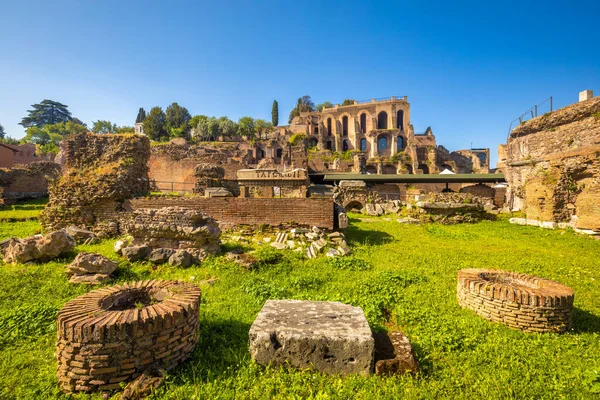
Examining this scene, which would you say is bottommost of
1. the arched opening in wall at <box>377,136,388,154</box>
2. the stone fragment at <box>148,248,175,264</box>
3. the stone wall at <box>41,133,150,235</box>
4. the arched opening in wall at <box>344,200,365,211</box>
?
the stone fragment at <box>148,248,175,264</box>

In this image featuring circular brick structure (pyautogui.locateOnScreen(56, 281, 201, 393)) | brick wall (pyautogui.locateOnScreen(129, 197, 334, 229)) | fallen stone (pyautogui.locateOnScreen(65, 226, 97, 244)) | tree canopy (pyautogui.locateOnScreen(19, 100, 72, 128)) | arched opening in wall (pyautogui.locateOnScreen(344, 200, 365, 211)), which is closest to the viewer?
circular brick structure (pyautogui.locateOnScreen(56, 281, 201, 393))

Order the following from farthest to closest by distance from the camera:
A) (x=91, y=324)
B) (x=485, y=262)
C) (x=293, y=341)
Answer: (x=485, y=262), (x=293, y=341), (x=91, y=324)

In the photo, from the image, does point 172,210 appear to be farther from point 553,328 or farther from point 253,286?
point 553,328

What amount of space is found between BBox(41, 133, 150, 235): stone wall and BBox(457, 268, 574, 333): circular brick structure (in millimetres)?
10767

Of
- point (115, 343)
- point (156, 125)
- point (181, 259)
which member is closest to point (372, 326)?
point (115, 343)

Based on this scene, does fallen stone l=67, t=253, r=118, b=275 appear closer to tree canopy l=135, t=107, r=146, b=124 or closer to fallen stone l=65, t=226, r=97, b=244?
fallen stone l=65, t=226, r=97, b=244

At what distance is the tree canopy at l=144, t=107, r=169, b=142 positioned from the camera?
212 ft

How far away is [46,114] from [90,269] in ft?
352

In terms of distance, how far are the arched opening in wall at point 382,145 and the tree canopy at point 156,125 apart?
49448mm

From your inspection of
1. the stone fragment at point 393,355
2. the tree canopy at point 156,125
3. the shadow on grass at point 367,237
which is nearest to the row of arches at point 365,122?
the tree canopy at point 156,125

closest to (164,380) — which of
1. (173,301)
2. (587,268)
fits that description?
(173,301)

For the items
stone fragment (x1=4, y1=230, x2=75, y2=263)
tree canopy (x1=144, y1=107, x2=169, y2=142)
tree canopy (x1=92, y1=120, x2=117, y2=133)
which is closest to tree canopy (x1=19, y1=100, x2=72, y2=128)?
tree canopy (x1=92, y1=120, x2=117, y2=133)

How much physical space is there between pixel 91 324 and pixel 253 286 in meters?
2.78

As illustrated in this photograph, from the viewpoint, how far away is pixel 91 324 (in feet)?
8.52
